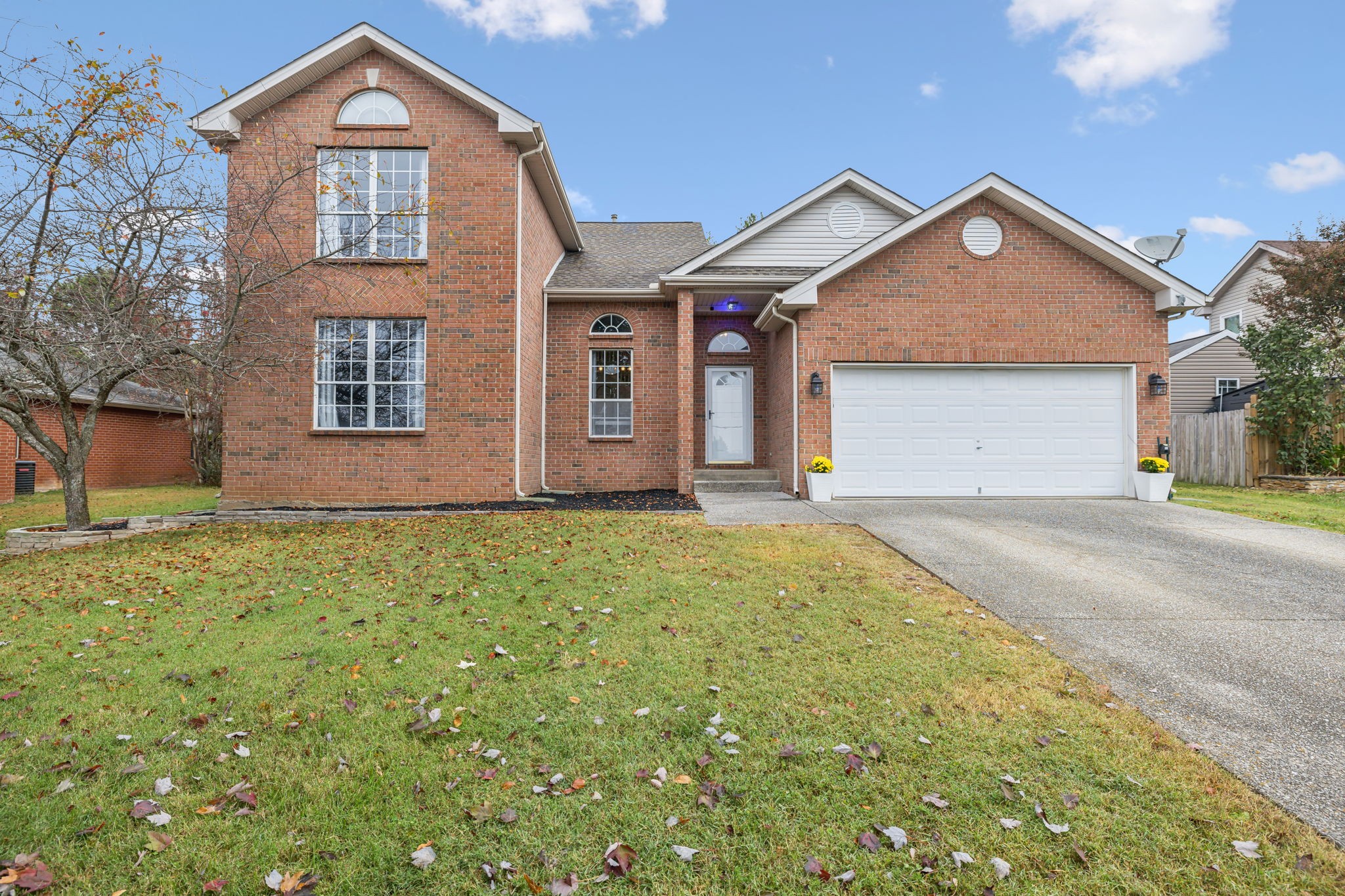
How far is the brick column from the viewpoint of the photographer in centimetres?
1184

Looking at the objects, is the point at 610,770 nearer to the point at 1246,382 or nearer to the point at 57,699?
the point at 57,699

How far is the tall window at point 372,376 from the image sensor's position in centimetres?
1053

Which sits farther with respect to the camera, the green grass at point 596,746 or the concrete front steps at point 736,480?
the concrete front steps at point 736,480

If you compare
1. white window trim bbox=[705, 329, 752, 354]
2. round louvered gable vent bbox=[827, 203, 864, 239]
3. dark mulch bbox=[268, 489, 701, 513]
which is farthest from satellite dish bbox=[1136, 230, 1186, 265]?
dark mulch bbox=[268, 489, 701, 513]

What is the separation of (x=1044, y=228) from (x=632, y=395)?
803 cm

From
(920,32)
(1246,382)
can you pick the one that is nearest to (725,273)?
(920,32)

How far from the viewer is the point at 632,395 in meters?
13.0

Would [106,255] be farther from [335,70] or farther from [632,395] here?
[632,395]

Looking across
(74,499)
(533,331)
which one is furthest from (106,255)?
(533,331)

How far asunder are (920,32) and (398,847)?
1680 centimetres

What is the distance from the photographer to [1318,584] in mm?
5371

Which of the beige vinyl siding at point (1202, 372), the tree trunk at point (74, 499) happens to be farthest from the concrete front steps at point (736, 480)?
the beige vinyl siding at point (1202, 372)

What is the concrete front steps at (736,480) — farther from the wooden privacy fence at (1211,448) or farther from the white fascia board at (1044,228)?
the wooden privacy fence at (1211,448)

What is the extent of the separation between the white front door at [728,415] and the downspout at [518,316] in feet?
14.0
